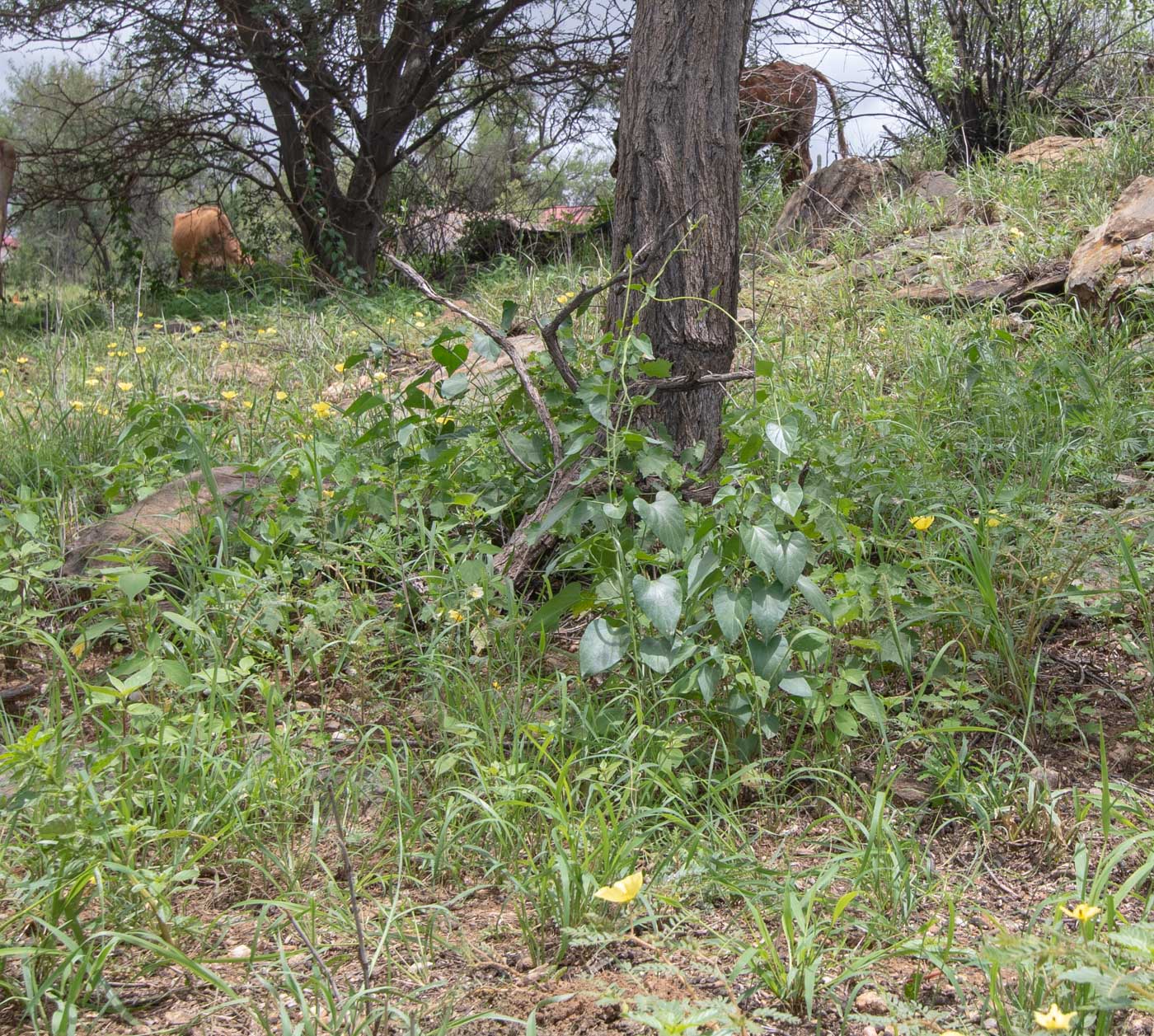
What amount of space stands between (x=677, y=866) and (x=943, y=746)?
25.2 inches

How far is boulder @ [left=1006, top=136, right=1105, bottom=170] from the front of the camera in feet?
20.2

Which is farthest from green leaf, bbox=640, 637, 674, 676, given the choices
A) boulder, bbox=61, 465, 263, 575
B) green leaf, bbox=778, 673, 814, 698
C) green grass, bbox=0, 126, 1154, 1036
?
boulder, bbox=61, 465, 263, 575

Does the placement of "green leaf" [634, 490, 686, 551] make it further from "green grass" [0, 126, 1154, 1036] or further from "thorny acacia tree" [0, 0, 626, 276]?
"thorny acacia tree" [0, 0, 626, 276]

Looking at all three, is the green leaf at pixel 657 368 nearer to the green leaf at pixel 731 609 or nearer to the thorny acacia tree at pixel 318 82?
the green leaf at pixel 731 609

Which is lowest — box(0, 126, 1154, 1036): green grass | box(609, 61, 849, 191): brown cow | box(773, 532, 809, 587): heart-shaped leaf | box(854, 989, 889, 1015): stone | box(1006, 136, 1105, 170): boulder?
box(854, 989, 889, 1015): stone

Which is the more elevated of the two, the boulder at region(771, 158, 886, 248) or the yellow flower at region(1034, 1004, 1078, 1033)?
the boulder at region(771, 158, 886, 248)

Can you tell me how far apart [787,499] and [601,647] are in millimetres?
492

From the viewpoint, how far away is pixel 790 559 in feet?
6.66

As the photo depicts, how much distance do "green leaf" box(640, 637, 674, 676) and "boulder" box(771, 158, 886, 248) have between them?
16.3 feet

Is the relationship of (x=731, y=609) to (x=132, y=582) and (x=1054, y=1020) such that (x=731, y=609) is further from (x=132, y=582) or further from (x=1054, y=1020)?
(x=132, y=582)

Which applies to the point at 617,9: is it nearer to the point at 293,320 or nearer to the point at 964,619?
the point at 293,320

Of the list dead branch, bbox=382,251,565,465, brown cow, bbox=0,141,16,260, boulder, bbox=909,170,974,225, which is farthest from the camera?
brown cow, bbox=0,141,16,260

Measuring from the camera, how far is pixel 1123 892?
4.81 feet

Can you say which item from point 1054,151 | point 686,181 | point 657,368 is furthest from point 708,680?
point 1054,151
